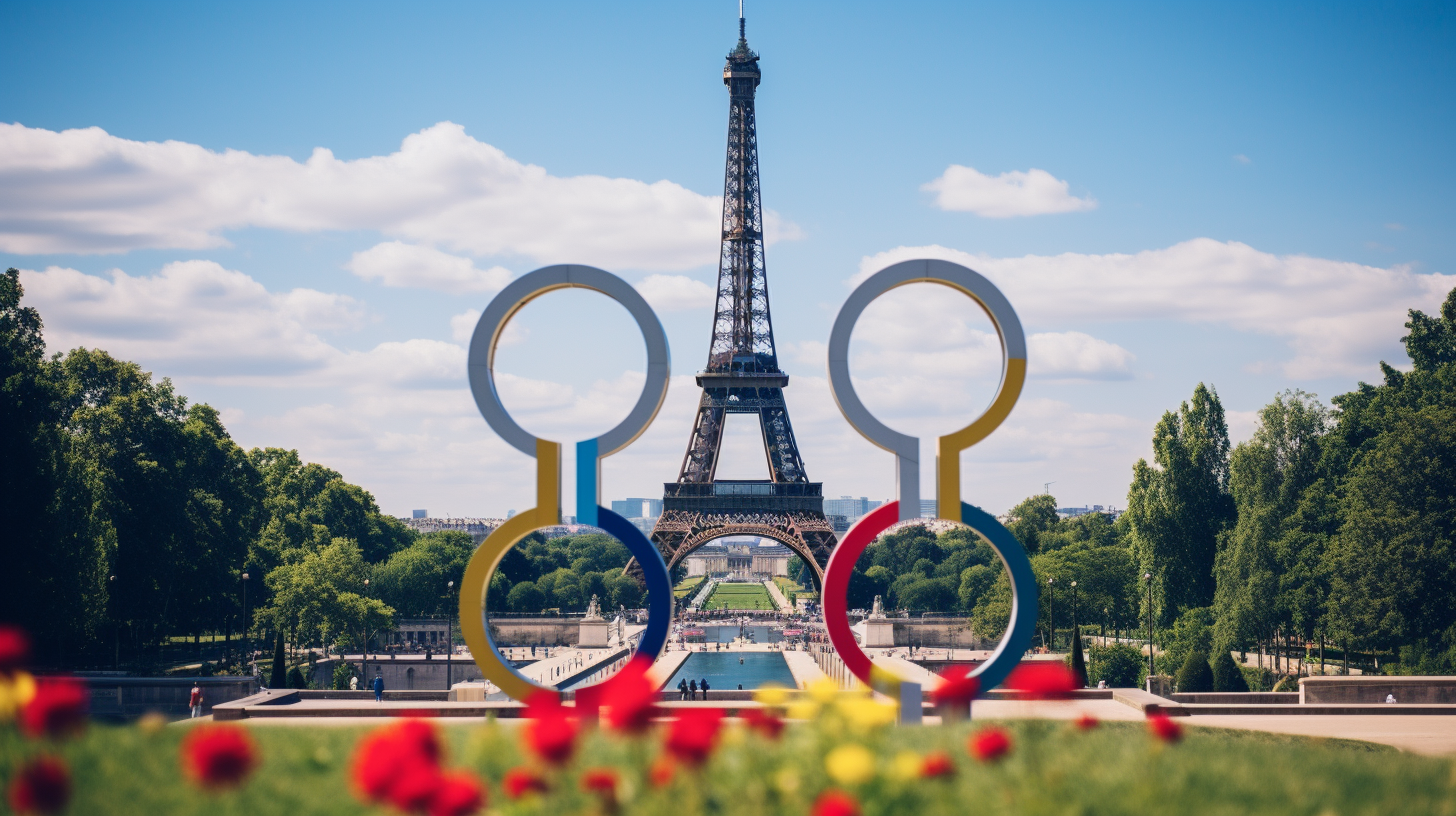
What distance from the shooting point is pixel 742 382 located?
62.9m

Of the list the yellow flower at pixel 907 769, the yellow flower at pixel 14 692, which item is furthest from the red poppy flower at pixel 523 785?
the yellow flower at pixel 14 692

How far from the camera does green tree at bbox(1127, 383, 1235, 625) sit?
176 ft

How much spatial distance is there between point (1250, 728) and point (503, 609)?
6783 cm

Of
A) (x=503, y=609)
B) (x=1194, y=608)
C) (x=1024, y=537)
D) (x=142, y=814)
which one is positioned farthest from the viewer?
(x=1024, y=537)

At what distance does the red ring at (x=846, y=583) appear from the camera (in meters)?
19.2

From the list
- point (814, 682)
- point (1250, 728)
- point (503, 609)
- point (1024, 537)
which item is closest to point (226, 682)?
point (1250, 728)

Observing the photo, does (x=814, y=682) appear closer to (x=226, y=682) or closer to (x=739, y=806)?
(x=739, y=806)

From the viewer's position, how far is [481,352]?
19.7 metres

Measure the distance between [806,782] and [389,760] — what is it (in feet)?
10.5

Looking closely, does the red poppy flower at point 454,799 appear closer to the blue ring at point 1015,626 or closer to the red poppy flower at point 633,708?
the red poppy flower at point 633,708

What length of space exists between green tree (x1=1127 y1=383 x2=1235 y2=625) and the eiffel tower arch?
16.1m

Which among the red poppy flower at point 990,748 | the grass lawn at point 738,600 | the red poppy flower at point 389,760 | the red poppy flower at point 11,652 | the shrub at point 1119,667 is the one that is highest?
the red poppy flower at point 11,652

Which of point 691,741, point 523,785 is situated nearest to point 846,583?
point 523,785

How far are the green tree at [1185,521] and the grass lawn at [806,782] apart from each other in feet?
149
